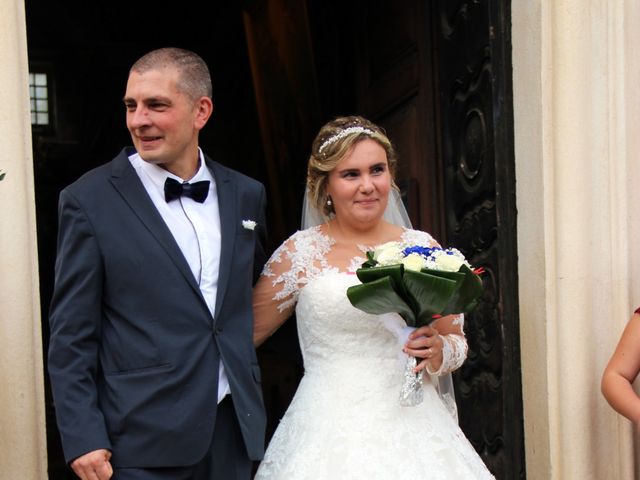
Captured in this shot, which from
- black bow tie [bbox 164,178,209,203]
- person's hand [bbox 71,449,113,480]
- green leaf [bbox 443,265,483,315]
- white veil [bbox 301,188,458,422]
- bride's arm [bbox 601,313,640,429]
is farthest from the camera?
white veil [bbox 301,188,458,422]

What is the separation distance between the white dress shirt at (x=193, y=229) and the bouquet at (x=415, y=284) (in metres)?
0.46

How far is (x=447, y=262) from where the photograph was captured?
123 inches

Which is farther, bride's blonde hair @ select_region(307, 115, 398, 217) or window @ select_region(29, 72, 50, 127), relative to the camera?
window @ select_region(29, 72, 50, 127)

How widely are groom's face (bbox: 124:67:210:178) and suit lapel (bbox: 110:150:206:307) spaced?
0.09 meters

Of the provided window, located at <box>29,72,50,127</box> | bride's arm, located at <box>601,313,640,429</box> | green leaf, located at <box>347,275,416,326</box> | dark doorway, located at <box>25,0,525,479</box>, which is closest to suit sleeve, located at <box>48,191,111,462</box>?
green leaf, located at <box>347,275,416,326</box>

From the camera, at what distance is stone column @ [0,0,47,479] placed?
332cm

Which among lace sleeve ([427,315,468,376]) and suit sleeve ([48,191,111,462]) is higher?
suit sleeve ([48,191,111,462])

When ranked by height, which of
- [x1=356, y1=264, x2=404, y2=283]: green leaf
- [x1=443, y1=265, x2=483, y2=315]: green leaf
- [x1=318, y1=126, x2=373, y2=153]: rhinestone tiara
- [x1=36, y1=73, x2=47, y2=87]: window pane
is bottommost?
[x1=443, y1=265, x2=483, y2=315]: green leaf

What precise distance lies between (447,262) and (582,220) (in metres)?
1.17

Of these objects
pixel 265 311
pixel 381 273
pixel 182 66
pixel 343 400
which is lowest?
pixel 343 400

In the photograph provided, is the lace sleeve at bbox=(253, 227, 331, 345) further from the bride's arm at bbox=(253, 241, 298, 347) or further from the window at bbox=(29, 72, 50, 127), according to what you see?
the window at bbox=(29, 72, 50, 127)

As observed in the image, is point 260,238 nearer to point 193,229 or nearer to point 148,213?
point 193,229

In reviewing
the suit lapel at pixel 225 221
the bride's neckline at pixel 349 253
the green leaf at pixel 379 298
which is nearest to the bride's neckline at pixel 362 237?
the bride's neckline at pixel 349 253

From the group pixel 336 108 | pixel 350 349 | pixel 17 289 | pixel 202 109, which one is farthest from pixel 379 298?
pixel 336 108
